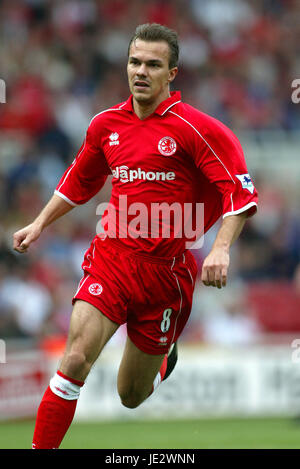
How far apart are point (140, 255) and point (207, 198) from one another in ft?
2.09

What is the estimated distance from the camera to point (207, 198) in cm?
631

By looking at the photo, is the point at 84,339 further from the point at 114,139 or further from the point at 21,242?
the point at 114,139

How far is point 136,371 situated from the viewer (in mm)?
6418

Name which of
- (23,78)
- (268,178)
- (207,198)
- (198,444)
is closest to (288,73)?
(268,178)

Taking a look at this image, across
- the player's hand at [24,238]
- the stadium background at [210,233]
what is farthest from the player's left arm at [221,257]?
the stadium background at [210,233]

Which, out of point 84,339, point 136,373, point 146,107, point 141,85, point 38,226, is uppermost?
point 141,85

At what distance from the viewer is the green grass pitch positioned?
338 inches

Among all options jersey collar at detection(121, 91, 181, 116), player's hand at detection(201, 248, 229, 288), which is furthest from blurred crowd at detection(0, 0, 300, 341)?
player's hand at detection(201, 248, 229, 288)

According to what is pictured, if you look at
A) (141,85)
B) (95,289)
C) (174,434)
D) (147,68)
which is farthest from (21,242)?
(174,434)

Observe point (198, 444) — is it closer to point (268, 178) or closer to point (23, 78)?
point (268, 178)

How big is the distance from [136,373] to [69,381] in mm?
841

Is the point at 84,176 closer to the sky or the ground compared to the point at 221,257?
closer to the sky

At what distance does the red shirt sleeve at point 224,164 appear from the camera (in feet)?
19.0

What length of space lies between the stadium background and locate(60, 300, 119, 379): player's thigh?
2943mm
